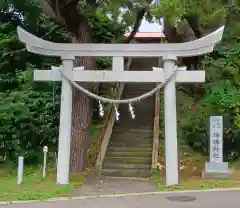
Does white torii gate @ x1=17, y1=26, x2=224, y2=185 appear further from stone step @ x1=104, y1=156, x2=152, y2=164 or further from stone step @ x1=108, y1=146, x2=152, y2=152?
stone step @ x1=108, y1=146, x2=152, y2=152

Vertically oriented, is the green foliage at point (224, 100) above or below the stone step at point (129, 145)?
above

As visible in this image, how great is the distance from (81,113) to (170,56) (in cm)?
356

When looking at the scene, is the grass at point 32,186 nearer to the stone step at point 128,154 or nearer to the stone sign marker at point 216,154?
the stone step at point 128,154

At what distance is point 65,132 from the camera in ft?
37.4

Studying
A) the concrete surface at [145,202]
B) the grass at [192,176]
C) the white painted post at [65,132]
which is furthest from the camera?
the white painted post at [65,132]

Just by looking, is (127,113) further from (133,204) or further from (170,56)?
(133,204)

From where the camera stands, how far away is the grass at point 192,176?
1081 cm

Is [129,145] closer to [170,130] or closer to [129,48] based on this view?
[170,130]

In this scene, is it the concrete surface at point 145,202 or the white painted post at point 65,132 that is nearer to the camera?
the concrete surface at point 145,202

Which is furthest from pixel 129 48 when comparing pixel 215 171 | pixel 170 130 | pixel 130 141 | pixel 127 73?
pixel 130 141

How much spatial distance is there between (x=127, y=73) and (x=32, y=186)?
403cm

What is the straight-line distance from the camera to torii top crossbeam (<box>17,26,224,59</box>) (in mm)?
11234

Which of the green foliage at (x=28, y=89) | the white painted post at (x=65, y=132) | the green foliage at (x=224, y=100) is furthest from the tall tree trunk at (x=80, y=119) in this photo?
the green foliage at (x=224, y=100)

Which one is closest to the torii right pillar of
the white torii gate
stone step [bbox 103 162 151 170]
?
the white torii gate
